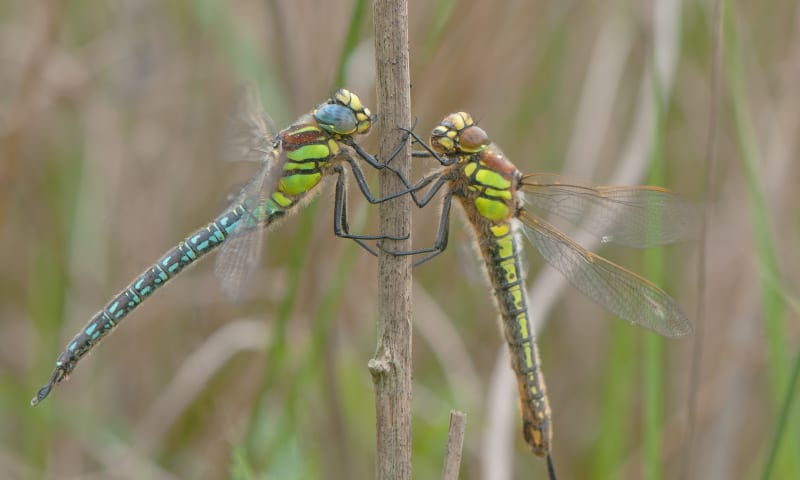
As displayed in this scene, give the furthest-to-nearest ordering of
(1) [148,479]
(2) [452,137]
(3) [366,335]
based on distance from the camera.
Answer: (3) [366,335], (1) [148,479], (2) [452,137]

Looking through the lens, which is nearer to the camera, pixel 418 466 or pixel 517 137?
pixel 418 466

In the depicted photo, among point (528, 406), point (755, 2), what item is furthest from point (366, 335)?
point (755, 2)

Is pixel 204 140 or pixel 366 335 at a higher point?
pixel 204 140

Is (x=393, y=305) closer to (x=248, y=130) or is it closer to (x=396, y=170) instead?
(x=396, y=170)

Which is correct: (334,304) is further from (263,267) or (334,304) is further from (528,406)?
(263,267)

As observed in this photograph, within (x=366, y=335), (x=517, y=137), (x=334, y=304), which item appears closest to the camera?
(x=334, y=304)

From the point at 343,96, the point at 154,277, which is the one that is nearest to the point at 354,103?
the point at 343,96
